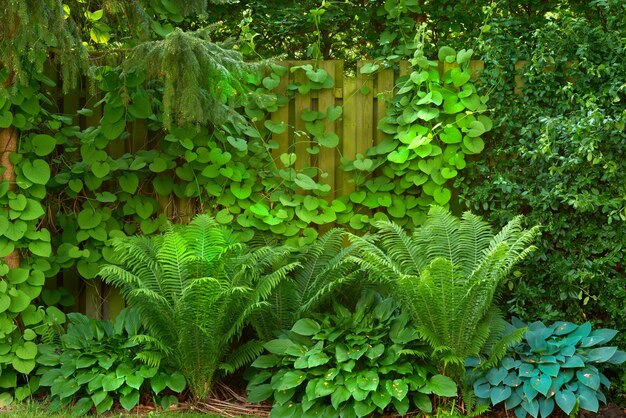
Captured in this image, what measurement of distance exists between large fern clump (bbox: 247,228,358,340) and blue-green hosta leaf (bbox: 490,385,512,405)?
1065 mm

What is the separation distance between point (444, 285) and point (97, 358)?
2.10m

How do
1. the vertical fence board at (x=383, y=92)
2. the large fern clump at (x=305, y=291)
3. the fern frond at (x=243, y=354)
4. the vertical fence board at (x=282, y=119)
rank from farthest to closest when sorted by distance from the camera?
the vertical fence board at (x=282, y=119) < the vertical fence board at (x=383, y=92) < the large fern clump at (x=305, y=291) < the fern frond at (x=243, y=354)

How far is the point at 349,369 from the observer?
4.09m

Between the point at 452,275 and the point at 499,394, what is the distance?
2.24 feet

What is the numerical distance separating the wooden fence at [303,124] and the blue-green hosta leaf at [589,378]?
1.97 m

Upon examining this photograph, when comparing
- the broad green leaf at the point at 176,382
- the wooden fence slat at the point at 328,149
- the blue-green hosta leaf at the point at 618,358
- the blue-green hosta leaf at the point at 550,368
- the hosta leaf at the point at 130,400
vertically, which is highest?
the wooden fence slat at the point at 328,149

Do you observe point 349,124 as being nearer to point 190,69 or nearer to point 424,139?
point 424,139

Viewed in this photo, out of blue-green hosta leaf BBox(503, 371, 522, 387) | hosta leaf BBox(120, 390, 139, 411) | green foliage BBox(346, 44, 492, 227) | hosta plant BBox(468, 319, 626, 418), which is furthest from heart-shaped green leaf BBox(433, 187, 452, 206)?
hosta leaf BBox(120, 390, 139, 411)

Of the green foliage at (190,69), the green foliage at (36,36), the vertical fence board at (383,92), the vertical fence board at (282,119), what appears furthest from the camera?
the vertical fence board at (282,119)

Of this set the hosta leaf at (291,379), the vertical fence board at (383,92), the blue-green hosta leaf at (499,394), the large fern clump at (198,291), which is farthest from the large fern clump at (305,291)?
the blue-green hosta leaf at (499,394)

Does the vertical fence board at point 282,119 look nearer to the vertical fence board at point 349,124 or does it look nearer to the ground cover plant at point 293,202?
the ground cover plant at point 293,202

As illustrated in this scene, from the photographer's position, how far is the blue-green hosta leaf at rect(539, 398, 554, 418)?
12.9 ft

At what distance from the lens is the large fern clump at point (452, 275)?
4129mm

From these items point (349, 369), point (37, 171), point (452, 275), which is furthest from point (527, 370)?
point (37, 171)
